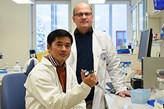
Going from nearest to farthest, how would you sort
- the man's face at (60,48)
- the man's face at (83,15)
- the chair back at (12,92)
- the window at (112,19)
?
the man's face at (60,48)
the chair back at (12,92)
the man's face at (83,15)
the window at (112,19)

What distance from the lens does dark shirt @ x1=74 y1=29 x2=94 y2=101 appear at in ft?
6.63

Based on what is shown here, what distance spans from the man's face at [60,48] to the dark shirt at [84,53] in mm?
535

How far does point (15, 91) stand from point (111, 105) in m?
0.69

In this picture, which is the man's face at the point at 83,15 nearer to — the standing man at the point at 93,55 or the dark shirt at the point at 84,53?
the standing man at the point at 93,55

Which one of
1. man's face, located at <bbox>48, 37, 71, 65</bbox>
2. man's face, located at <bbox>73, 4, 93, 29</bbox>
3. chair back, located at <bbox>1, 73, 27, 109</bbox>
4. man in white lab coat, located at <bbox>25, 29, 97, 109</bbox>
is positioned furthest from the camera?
man's face, located at <bbox>73, 4, 93, 29</bbox>

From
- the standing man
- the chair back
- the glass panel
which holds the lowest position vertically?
the chair back

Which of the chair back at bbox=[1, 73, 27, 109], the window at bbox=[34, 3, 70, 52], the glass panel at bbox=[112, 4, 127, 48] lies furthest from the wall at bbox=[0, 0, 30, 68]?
the chair back at bbox=[1, 73, 27, 109]

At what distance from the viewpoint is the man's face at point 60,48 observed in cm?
147

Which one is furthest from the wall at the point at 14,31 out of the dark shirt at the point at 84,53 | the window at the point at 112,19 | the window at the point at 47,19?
the dark shirt at the point at 84,53

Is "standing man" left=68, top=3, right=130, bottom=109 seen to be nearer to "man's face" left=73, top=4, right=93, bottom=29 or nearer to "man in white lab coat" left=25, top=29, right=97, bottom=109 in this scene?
"man's face" left=73, top=4, right=93, bottom=29

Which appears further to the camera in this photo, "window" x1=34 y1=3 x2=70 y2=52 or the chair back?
"window" x1=34 y1=3 x2=70 y2=52

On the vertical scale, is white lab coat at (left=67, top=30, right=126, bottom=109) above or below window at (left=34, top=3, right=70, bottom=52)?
below

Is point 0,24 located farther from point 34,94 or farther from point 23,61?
point 34,94

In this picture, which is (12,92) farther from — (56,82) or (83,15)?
(83,15)
